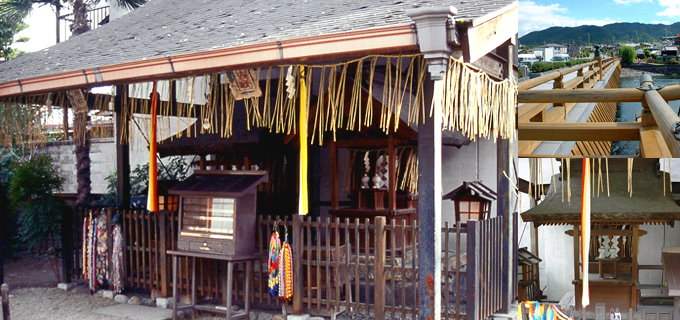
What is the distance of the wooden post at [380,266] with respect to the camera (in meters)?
5.96

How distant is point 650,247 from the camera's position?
573 cm

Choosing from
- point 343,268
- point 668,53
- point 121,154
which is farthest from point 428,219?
point 121,154

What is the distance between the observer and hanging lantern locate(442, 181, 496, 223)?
7.59 m

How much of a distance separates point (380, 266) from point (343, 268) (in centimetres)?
81

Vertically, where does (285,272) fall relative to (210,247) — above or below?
below

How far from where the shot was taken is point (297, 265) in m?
6.55

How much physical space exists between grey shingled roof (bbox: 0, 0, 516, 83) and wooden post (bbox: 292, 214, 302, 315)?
2238 millimetres

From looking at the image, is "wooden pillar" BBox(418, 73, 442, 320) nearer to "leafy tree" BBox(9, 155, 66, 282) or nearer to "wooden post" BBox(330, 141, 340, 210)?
"wooden post" BBox(330, 141, 340, 210)

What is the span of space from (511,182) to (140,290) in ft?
18.8

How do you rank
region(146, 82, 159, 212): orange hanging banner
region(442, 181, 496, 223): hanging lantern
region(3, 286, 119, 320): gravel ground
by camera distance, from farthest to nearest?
region(442, 181, 496, 223): hanging lantern < region(3, 286, 119, 320): gravel ground < region(146, 82, 159, 212): orange hanging banner

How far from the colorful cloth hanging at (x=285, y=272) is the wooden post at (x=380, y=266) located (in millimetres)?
1100

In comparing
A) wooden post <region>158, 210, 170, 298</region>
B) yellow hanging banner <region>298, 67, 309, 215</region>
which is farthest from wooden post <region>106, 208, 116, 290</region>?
yellow hanging banner <region>298, 67, 309, 215</region>

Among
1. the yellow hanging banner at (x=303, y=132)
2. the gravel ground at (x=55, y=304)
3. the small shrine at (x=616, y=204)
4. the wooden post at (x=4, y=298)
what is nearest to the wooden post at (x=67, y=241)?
the gravel ground at (x=55, y=304)

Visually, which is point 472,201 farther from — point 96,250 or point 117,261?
point 96,250
